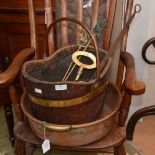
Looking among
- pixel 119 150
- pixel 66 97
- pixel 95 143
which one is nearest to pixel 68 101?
pixel 66 97

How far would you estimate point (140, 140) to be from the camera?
153cm

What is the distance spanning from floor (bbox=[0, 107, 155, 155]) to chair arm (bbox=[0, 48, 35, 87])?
598 millimetres

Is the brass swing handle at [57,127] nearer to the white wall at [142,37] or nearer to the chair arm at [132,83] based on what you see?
the chair arm at [132,83]

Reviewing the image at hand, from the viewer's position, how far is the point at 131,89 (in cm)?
89

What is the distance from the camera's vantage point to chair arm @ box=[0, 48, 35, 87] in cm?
94

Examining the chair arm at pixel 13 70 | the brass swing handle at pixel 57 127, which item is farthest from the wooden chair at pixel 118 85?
the brass swing handle at pixel 57 127

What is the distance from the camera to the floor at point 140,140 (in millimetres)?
1451

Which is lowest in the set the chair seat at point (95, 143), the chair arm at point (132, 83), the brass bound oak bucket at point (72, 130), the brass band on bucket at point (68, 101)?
the chair seat at point (95, 143)

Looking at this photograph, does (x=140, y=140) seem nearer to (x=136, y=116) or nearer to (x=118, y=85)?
(x=136, y=116)

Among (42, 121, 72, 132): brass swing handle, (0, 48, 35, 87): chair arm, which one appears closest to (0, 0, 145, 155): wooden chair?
(0, 48, 35, 87): chair arm

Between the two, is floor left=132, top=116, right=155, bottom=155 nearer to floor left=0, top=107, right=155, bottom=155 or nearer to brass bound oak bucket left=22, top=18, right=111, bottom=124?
floor left=0, top=107, right=155, bottom=155

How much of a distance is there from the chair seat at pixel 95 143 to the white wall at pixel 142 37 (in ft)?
1.83

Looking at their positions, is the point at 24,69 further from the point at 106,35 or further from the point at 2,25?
the point at 2,25

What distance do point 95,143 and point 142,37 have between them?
71 centimetres
